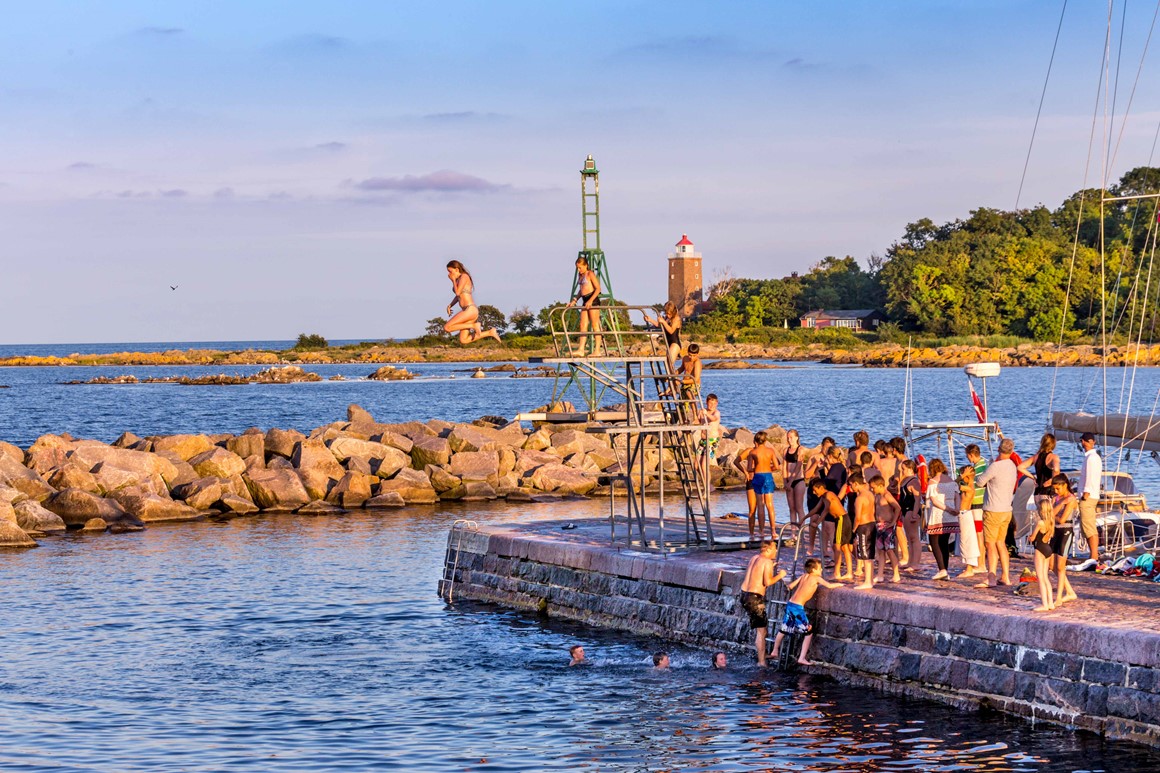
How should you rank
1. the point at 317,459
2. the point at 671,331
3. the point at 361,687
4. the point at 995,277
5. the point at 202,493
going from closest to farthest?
the point at 361,687, the point at 671,331, the point at 202,493, the point at 317,459, the point at 995,277

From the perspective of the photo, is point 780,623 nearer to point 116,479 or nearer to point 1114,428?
point 1114,428

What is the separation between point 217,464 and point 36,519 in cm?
569

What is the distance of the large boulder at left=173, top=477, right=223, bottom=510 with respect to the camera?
34.4 m

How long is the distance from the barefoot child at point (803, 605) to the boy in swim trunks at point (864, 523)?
0.48 metres

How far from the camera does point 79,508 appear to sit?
32.4 m

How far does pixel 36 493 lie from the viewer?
109ft

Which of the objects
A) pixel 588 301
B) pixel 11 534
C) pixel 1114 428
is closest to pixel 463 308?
pixel 588 301

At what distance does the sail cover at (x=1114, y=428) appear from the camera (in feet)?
68.3

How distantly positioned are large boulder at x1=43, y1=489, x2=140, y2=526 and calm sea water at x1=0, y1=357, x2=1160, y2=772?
1083 mm

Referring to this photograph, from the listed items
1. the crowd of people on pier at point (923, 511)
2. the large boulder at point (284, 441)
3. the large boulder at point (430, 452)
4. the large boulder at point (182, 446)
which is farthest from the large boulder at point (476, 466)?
the crowd of people on pier at point (923, 511)

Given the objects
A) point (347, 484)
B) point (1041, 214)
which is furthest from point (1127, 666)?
point (1041, 214)

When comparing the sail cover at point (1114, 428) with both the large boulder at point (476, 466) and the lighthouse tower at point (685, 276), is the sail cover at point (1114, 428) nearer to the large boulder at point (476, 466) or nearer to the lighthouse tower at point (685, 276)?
the large boulder at point (476, 466)

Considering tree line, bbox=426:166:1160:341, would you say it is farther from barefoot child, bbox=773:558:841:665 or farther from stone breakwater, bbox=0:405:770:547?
barefoot child, bbox=773:558:841:665

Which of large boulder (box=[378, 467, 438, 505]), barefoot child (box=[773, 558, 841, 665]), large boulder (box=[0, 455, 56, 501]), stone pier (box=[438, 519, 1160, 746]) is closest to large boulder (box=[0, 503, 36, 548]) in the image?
large boulder (box=[0, 455, 56, 501])
